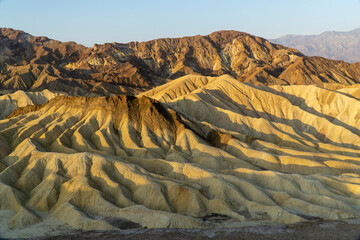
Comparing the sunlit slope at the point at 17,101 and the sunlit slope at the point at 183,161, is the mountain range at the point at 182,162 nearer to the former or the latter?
the sunlit slope at the point at 183,161

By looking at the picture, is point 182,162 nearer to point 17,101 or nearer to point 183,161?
point 183,161

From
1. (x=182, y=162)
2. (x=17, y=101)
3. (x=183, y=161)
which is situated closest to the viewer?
(x=182, y=162)

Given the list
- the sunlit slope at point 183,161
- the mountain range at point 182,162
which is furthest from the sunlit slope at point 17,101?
the sunlit slope at point 183,161

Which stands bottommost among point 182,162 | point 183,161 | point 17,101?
point 183,161

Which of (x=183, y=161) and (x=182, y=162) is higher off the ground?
(x=182, y=162)

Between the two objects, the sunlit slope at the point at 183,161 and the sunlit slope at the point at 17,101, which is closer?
the sunlit slope at the point at 183,161

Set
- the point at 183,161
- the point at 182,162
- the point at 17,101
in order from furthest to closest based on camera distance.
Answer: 1. the point at 17,101
2. the point at 183,161
3. the point at 182,162

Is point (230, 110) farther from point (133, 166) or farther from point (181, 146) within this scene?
point (133, 166)

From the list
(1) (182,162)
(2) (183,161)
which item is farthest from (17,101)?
(1) (182,162)
